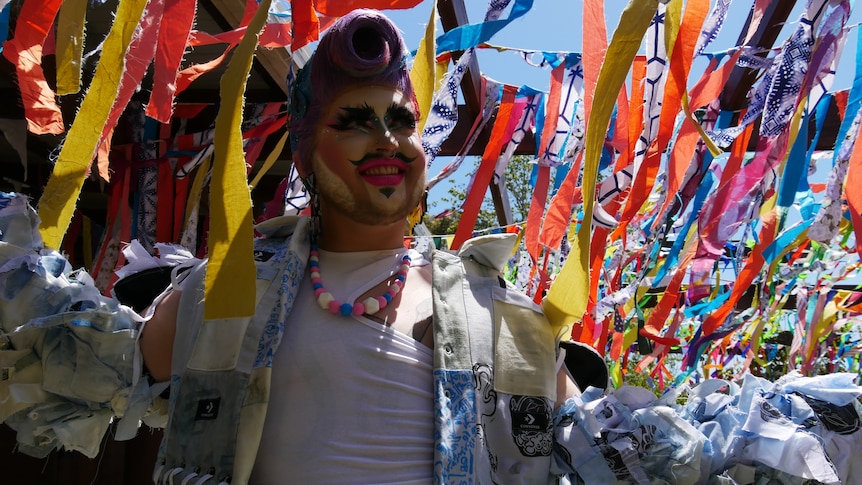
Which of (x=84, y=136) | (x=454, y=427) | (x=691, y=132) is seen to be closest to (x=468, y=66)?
(x=691, y=132)

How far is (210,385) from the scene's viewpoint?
4.34 feet

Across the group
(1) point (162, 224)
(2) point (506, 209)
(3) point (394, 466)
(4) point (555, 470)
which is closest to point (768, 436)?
(4) point (555, 470)

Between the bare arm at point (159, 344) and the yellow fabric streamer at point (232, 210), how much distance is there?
0.64 feet

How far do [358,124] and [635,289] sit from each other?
6.89ft

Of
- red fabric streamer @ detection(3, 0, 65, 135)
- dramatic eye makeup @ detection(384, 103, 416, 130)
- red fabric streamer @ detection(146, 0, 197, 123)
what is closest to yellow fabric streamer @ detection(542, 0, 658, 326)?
dramatic eye makeup @ detection(384, 103, 416, 130)

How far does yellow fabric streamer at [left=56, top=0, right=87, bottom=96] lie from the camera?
1.52m

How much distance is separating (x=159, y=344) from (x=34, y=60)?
776mm

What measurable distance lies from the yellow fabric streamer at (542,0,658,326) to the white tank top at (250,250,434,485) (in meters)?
0.31

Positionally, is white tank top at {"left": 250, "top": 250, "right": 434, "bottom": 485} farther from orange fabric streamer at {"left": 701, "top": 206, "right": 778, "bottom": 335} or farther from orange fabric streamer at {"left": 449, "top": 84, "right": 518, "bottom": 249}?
orange fabric streamer at {"left": 701, "top": 206, "right": 778, "bottom": 335}

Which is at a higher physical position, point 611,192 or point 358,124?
point 358,124

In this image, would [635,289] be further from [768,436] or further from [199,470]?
[199,470]

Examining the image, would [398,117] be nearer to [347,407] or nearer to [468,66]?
[347,407]

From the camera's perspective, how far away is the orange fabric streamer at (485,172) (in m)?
2.88

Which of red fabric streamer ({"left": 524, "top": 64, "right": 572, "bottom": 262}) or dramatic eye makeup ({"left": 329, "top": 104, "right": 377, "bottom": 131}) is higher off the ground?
dramatic eye makeup ({"left": 329, "top": 104, "right": 377, "bottom": 131})
